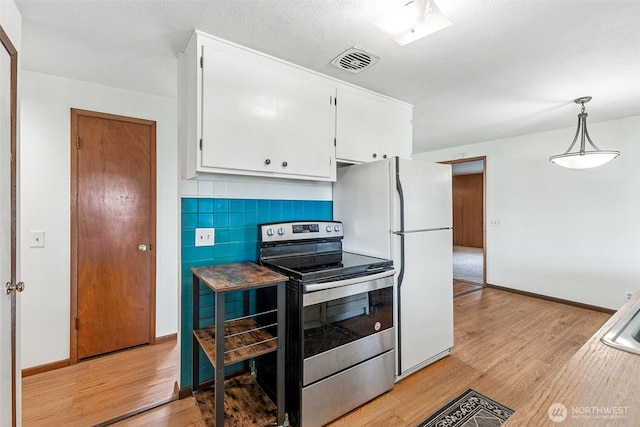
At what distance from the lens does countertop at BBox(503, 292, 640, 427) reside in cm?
60

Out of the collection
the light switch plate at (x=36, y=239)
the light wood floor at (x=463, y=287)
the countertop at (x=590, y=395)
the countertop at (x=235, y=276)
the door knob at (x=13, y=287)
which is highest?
the light switch plate at (x=36, y=239)

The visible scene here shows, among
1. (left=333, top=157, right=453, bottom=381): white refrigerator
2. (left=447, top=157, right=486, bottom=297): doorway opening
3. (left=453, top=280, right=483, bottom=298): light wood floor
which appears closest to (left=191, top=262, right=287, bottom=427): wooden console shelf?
(left=333, top=157, right=453, bottom=381): white refrigerator

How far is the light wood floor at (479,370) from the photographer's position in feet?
5.90

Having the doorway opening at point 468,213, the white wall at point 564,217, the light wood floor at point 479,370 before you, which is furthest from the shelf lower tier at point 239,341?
the doorway opening at point 468,213

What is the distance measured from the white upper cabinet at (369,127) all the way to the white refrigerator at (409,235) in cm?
19

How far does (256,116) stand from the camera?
6.18 feet

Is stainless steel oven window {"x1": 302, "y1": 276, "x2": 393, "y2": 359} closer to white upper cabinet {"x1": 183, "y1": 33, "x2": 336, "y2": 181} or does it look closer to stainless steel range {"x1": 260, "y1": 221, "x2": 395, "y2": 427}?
stainless steel range {"x1": 260, "y1": 221, "x2": 395, "y2": 427}

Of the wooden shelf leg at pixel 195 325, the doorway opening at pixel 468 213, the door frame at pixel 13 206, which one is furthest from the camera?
the doorway opening at pixel 468 213

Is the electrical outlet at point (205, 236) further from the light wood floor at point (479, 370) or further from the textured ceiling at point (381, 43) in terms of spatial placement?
the textured ceiling at point (381, 43)

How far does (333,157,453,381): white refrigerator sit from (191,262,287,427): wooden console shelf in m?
0.89

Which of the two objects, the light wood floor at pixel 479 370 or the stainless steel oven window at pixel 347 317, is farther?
the light wood floor at pixel 479 370

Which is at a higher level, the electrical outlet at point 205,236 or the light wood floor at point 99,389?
the electrical outlet at point 205,236

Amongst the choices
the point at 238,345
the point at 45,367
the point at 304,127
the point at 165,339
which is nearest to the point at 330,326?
the point at 238,345

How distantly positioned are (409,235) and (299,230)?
2.72 feet
